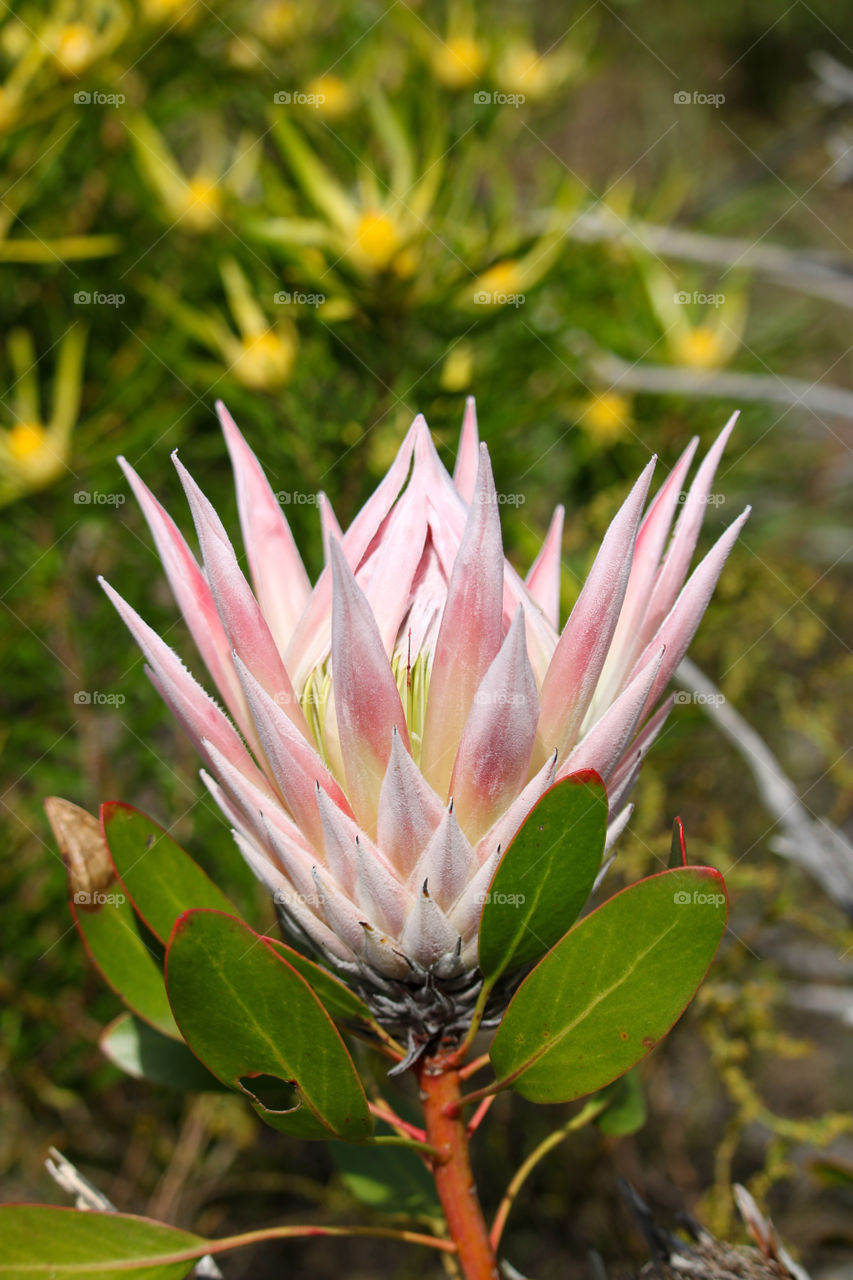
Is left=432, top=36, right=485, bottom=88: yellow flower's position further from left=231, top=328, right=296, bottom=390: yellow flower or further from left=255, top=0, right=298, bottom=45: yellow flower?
left=231, top=328, right=296, bottom=390: yellow flower

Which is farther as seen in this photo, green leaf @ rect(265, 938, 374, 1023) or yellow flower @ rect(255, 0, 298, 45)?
yellow flower @ rect(255, 0, 298, 45)

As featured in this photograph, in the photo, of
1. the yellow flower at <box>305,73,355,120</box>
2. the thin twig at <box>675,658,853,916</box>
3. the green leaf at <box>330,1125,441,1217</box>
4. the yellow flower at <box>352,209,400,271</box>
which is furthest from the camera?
the yellow flower at <box>305,73,355,120</box>

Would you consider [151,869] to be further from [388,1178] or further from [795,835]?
[795,835]

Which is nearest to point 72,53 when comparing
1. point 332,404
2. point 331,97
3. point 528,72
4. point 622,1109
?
point 331,97

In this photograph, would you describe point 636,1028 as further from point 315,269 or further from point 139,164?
point 139,164

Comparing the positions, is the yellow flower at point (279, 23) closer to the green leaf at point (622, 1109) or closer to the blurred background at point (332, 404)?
the blurred background at point (332, 404)

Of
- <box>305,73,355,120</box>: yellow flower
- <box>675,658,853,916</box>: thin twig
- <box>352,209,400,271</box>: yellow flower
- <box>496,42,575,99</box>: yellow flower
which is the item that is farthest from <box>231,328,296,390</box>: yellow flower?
<box>496,42,575,99</box>: yellow flower

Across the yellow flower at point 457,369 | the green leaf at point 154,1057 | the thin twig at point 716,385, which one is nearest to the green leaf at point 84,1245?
the green leaf at point 154,1057
